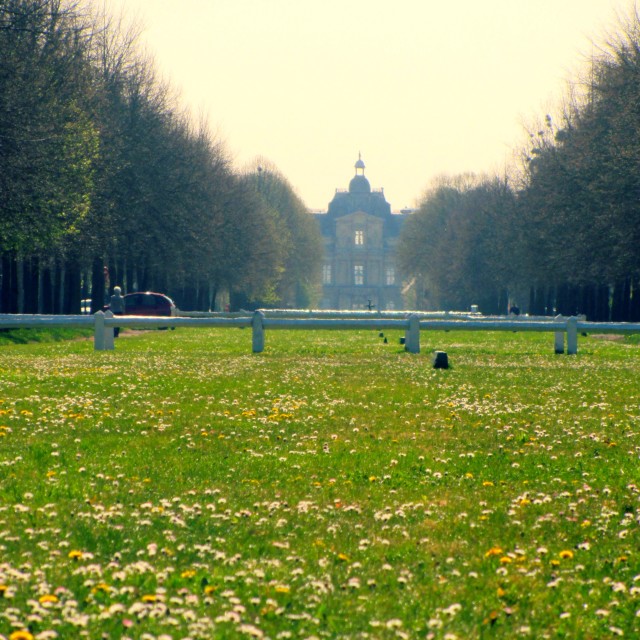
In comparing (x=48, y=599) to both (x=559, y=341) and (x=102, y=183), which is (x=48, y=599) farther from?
(x=102, y=183)

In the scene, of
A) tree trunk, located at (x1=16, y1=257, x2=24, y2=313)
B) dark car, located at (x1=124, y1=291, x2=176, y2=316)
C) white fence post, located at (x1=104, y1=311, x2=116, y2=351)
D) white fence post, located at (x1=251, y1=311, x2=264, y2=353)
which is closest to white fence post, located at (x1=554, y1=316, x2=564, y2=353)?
white fence post, located at (x1=251, y1=311, x2=264, y2=353)

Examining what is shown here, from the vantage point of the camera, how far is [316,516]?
26.2ft

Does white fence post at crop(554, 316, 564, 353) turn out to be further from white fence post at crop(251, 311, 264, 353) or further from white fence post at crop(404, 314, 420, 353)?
white fence post at crop(251, 311, 264, 353)

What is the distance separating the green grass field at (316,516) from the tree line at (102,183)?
1972 centimetres

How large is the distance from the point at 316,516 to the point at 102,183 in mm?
39953

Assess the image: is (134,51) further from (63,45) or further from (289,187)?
(289,187)

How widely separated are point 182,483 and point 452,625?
419 cm

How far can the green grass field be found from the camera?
5.65 meters

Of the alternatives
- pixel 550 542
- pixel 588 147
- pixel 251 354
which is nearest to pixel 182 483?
pixel 550 542

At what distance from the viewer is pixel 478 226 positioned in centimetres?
9419

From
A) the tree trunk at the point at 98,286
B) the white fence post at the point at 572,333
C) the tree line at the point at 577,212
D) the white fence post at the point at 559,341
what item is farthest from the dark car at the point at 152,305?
the white fence post at the point at 572,333

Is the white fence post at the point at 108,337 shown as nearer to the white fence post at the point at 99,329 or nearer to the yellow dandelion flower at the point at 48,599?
the white fence post at the point at 99,329

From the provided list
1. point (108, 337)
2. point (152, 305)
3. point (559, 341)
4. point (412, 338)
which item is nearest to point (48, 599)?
point (412, 338)

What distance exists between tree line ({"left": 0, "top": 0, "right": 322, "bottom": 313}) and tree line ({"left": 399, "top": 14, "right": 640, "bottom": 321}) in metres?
19.6
